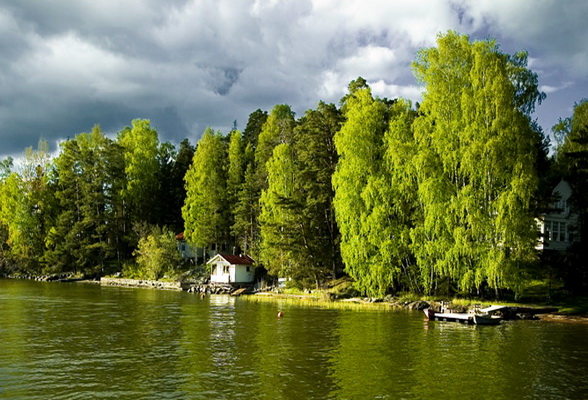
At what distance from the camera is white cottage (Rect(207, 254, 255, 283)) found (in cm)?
6825

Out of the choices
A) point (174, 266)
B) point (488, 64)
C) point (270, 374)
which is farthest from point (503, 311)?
point (174, 266)

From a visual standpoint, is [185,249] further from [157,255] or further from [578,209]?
[578,209]

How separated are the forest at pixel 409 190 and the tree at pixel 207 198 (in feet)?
0.67

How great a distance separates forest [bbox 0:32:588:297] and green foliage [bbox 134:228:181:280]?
0.21 m

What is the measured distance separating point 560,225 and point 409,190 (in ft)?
66.2

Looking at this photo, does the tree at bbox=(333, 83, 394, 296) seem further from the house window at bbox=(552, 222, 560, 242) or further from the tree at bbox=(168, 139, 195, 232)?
the tree at bbox=(168, 139, 195, 232)

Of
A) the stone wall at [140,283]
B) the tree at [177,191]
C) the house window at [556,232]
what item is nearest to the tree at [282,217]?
the stone wall at [140,283]

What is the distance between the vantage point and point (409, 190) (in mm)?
45719

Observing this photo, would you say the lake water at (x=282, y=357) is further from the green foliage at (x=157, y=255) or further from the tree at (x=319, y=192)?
the green foliage at (x=157, y=255)

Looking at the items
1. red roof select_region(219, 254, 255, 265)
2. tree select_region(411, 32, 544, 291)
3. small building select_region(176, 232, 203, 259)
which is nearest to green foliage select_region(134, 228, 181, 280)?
small building select_region(176, 232, 203, 259)

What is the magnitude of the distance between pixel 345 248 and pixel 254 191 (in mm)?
25646

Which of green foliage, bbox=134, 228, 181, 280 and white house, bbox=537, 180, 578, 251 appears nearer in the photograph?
white house, bbox=537, 180, 578, 251

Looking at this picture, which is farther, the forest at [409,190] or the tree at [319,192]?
the tree at [319,192]

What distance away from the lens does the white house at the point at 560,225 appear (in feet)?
171
